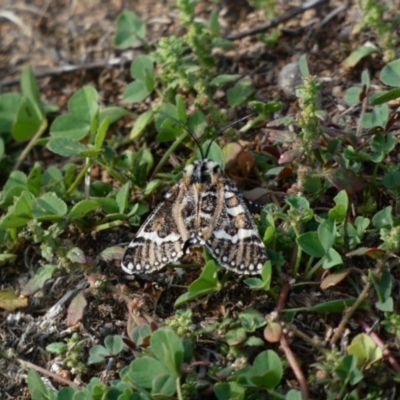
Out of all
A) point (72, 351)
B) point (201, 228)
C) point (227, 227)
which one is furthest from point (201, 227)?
point (72, 351)

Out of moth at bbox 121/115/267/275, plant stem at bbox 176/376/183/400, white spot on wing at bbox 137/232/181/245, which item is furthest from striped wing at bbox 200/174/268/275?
plant stem at bbox 176/376/183/400

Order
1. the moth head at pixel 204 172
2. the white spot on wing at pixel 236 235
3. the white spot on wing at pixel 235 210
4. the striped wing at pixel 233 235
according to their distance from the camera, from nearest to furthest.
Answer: the striped wing at pixel 233 235 < the white spot on wing at pixel 236 235 < the white spot on wing at pixel 235 210 < the moth head at pixel 204 172

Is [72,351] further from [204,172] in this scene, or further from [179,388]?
[204,172]

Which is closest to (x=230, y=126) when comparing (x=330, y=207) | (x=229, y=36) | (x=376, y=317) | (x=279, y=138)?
(x=279, y=138)

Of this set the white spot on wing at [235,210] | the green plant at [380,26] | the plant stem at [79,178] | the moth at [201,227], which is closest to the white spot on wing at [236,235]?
the moth at [201,227]

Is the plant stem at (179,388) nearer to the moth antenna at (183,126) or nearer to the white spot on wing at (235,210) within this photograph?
the white spot on wing at (235,210)
